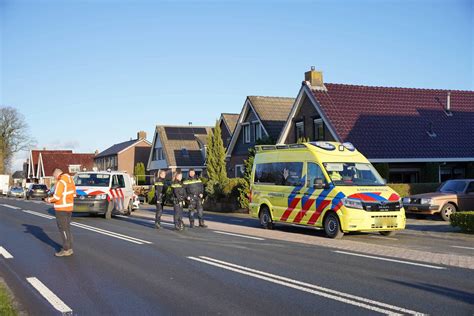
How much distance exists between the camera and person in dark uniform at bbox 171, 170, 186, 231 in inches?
689

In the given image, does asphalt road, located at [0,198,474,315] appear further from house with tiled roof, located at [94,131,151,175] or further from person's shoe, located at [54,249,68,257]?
house with tiled roof, located at [94,131,151,175]

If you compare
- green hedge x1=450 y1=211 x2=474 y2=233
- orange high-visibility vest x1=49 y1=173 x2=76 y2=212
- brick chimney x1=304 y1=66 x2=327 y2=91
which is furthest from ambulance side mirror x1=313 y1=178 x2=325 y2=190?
brick chimney x1=304 y1=66 x2=327 y2=91

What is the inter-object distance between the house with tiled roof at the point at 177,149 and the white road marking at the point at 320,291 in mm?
42286

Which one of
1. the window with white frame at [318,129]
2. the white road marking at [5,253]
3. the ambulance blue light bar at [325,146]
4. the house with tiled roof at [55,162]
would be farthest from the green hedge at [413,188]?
the house with tiled roof at [55,162]

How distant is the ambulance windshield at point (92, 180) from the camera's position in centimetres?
2338

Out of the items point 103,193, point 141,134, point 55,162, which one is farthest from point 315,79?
point 55,162

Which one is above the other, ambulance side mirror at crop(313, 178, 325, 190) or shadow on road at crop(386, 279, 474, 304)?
ambulance side mirror at crop(313, 178, 325, 190)

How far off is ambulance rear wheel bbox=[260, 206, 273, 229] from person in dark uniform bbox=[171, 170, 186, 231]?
255 centimetres

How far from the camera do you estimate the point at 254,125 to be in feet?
129

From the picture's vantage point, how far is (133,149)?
244 ft

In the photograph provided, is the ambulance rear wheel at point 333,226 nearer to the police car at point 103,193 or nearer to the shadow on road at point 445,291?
the shadow on road at point 445,291

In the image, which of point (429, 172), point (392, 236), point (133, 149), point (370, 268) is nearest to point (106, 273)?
point (370, 268)

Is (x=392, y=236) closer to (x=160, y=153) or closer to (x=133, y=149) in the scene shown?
(x=160, y=153)

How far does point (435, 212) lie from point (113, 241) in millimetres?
11547
